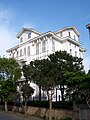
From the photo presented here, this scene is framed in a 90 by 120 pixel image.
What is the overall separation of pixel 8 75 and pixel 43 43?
10.3 metres

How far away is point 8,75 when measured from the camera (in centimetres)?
4134

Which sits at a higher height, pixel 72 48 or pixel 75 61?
pixel 72 48

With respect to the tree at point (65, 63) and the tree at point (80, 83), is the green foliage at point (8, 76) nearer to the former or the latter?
the tree at point (65, 63)

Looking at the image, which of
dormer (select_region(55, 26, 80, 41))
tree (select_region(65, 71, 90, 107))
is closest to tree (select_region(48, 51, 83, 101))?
tree (select_region(65, 71, 90, 107))

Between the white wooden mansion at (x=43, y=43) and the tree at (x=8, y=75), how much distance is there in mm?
7159

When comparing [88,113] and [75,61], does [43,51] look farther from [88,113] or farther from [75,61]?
[88,113]

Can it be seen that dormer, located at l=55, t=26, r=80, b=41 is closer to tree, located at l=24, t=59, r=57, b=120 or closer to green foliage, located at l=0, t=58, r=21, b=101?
green foliage, located at l=0, t=58, r=21, b=101

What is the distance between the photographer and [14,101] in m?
41.7

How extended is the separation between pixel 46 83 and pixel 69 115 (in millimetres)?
4395

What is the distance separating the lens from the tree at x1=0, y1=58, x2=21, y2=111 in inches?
1577

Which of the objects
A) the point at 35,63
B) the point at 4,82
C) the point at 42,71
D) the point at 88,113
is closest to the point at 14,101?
the point at 4,82

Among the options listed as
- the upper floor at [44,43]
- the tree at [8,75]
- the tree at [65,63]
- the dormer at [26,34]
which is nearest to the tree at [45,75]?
the tree at [65,63]

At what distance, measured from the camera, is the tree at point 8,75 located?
131 feet

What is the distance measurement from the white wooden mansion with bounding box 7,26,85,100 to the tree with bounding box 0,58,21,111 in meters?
7.16
